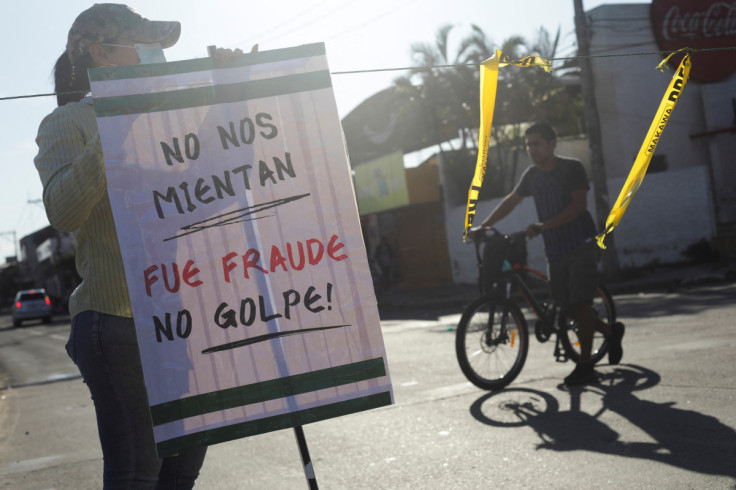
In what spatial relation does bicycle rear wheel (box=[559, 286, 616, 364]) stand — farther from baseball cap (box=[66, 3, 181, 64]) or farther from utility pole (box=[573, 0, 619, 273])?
utility pole (box=[573, 0, 619, 273])

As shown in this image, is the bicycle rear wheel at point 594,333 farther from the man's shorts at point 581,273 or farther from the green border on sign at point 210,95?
the green border on sign at point 210,95

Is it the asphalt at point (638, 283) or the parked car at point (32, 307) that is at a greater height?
the parked car at point (32, 307)

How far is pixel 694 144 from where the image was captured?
23.2 metres

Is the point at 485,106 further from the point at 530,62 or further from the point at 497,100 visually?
the point at 497,100

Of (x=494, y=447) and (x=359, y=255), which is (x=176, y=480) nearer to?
(x=359, y=255)

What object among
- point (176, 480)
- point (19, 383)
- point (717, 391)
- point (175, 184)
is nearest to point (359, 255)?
point (175, 184)

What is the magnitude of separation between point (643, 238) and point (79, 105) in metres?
20.1

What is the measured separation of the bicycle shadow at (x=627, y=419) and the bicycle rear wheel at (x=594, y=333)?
0.28 meters

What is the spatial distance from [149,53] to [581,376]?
166 inches

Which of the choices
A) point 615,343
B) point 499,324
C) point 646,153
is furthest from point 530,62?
point 615,343

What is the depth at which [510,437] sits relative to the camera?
445 centimetres

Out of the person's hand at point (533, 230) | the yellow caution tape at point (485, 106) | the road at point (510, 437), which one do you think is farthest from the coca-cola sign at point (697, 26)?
the yellow caution tape at point (485, 106)

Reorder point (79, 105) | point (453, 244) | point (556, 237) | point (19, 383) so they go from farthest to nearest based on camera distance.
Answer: point (453, 244)
point (19, 383)
point (556, 237)
point (79, 105)

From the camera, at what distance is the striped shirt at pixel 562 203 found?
5641mm
